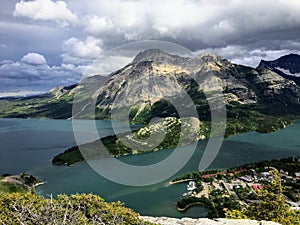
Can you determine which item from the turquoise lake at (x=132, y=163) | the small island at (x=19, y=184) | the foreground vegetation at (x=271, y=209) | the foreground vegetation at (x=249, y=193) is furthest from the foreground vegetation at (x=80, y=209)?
the small island at (x=19, y=184)

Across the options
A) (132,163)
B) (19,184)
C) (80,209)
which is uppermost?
(80,209)

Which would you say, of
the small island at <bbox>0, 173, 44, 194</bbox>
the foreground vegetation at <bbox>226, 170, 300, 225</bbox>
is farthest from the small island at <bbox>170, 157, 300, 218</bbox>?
the small island at <bbox>0, 173, 44, 194</bbox>

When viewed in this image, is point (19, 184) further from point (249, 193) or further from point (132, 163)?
point (249, 193)

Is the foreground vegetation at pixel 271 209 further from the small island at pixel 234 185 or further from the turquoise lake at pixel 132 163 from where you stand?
the turquoise lake at pixel 132 163

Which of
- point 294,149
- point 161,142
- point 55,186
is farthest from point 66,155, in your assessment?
point 294,149

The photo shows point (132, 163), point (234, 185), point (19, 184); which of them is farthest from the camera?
point (132, 163)

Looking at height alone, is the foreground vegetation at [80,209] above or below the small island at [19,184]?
above

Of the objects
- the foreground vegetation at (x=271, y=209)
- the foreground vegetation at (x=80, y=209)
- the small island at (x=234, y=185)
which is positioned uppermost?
the foreground vegetation at (x=80, y=209)

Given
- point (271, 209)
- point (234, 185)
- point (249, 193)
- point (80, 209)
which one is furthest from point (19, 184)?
point (271, 209)

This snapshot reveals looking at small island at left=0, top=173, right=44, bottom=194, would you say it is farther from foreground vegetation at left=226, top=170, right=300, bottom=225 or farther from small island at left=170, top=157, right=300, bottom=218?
foreground vegetation at left=226, top=170, right=300, bottom=225
